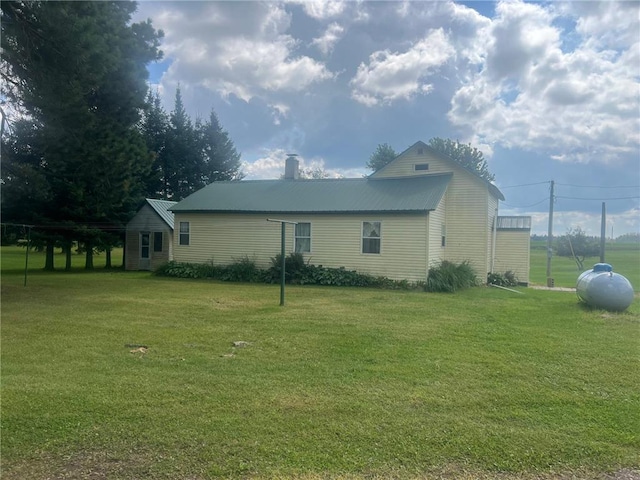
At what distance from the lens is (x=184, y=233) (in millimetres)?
20000

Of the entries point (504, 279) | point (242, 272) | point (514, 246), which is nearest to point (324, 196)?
point (242, 272)

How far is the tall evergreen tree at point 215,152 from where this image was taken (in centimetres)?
3831

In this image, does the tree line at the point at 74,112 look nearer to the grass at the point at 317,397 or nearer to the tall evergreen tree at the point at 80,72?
the tall evergreen tree at the point at 80,72

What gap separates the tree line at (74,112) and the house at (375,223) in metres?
4.82

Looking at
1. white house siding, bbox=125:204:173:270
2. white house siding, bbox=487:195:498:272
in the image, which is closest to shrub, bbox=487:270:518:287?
white house siding, bbox=487:195:498:272

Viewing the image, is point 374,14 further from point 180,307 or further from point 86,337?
point 86,337

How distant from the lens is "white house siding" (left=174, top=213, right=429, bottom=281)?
50.7ft

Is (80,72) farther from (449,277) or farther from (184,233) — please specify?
(449,277)

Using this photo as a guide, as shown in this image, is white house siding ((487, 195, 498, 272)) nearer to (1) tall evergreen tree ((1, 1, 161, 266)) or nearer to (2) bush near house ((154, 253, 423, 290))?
(2) bush near house ((154, 253, 423, 290))

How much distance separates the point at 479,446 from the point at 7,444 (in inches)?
147

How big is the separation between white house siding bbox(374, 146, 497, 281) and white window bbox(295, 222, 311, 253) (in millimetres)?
5516

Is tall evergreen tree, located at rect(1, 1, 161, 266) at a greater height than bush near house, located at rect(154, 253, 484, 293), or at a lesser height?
greater

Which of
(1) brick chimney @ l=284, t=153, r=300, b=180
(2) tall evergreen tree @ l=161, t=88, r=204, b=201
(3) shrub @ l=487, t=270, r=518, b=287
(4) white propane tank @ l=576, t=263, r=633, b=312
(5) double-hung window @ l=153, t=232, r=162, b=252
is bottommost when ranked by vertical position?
(3) shrub @ l=487, t=270, r=518, b=287

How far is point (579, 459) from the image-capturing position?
327cm
